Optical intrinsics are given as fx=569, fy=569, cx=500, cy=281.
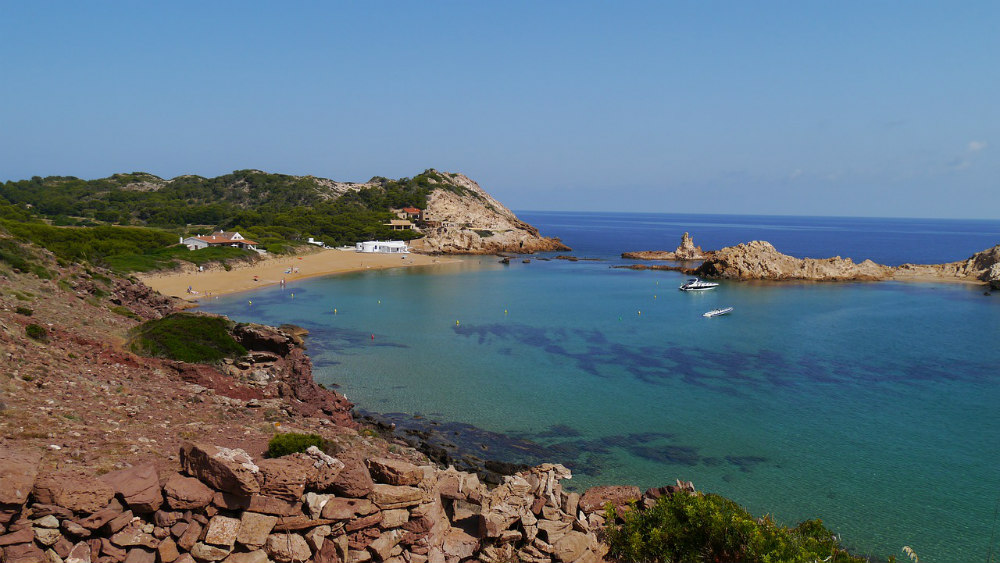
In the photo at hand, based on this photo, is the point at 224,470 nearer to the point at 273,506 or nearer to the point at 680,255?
the point at 273,506

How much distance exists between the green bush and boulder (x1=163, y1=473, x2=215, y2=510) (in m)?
15.9

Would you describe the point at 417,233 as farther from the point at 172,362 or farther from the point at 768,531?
the point at 768,531

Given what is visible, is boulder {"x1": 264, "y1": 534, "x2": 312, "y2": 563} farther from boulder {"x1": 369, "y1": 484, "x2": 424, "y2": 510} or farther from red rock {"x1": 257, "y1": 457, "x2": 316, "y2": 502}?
boulder {"x1": 369, "y1": 484, "x2": 424, "y2": 510}

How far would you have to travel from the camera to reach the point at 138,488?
9.72m

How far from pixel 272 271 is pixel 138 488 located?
73618mm

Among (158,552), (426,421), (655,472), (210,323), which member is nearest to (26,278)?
(210,323)

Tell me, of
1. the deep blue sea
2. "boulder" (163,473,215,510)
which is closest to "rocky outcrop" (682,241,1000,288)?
the deep blue sea

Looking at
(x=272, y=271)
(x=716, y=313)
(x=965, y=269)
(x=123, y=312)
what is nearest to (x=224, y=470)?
(x=123, y=312)

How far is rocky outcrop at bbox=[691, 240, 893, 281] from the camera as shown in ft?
279

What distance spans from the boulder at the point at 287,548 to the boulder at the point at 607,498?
22.7 ft

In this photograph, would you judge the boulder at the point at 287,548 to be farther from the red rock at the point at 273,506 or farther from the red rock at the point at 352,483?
the red rock at the point at 352,483

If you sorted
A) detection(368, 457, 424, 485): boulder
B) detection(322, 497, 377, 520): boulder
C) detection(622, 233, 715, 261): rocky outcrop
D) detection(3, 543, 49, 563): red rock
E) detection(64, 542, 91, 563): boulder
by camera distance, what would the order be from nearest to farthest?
detection(3, 543, 49, 563): red rock, detection(64, 542, 91, 563): boulder, detection(322, 497, 377, 520): boulder, detection(368, 457, 424, 485): boulder, detection(622, 233, 715, 261): rocky outcrop

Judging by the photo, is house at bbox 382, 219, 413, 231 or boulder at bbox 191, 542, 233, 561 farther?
house at bbox 382, 219, 413, 231

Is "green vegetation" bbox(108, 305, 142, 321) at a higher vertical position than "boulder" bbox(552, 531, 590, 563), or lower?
higher
